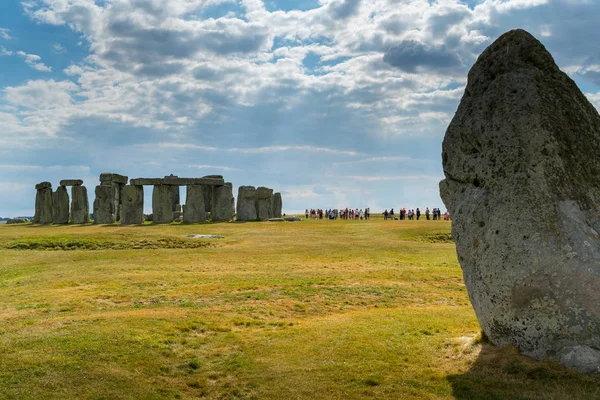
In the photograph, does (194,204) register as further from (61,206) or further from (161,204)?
(61,206)

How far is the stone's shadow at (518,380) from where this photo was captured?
957cm

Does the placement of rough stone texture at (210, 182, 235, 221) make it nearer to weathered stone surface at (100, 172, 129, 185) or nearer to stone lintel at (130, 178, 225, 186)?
stone lintel at (130, 178, 225, 186)

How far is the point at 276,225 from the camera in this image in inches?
2095

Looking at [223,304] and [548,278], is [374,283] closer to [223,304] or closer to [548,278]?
[223,304]

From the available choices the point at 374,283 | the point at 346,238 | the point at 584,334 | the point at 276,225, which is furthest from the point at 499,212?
the point at 276,225

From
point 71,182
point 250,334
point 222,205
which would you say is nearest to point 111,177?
point 71,182

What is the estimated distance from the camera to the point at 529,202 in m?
10.4

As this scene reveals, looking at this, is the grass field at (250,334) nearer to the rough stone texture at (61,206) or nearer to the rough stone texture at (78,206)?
the rough stone texture at (78,206)

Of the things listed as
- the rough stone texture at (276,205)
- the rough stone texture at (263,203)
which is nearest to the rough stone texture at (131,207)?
the rough stone texture at (263,203)

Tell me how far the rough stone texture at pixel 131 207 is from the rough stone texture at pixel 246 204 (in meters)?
11.2

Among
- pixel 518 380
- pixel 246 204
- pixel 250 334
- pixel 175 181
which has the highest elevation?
pixel 175 181

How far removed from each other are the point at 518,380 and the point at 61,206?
193 ft

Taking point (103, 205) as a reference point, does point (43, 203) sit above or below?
above

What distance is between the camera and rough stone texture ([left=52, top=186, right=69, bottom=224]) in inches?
2375
